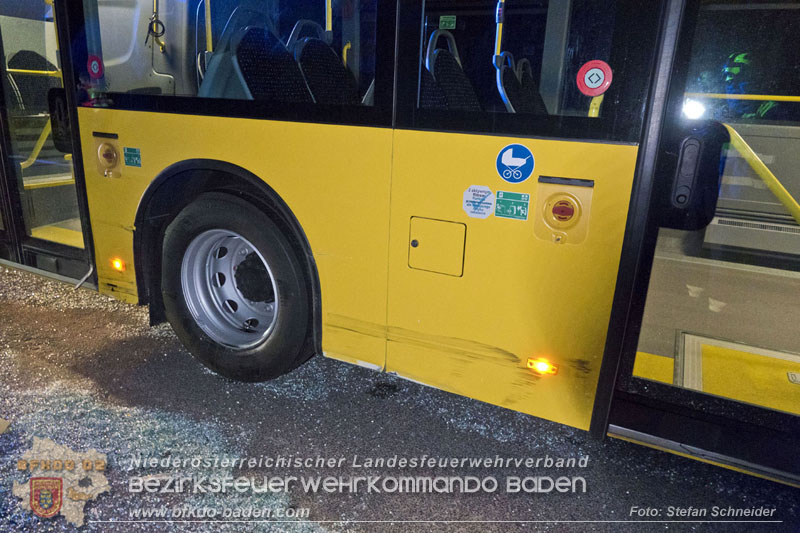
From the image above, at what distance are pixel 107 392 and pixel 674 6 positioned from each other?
9.45 feet

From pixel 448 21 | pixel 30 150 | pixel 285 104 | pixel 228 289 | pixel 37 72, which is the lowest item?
pixel 228 289

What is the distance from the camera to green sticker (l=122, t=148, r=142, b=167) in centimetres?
278

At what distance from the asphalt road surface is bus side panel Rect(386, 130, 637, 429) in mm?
341

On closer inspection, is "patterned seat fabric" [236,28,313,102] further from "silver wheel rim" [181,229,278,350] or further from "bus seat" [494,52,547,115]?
"bus seat" [494,52,547,115]

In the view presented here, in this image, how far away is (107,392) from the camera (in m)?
2.71

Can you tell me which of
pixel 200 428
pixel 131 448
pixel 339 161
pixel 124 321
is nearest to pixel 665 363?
pixel 339 161

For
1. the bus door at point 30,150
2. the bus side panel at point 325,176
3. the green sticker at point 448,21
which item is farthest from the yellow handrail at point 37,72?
the green sticker at point 448,21

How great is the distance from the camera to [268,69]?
2576mm

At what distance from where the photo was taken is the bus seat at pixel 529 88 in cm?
277

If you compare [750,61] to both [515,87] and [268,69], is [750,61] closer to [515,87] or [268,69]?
[515,87]

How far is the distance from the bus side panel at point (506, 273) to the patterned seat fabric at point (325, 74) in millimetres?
720

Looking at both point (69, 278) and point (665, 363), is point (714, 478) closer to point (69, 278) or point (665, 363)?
point (665, 363)

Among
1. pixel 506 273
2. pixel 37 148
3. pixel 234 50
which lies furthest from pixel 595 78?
pixel 37 148

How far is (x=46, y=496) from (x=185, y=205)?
1.41 m
